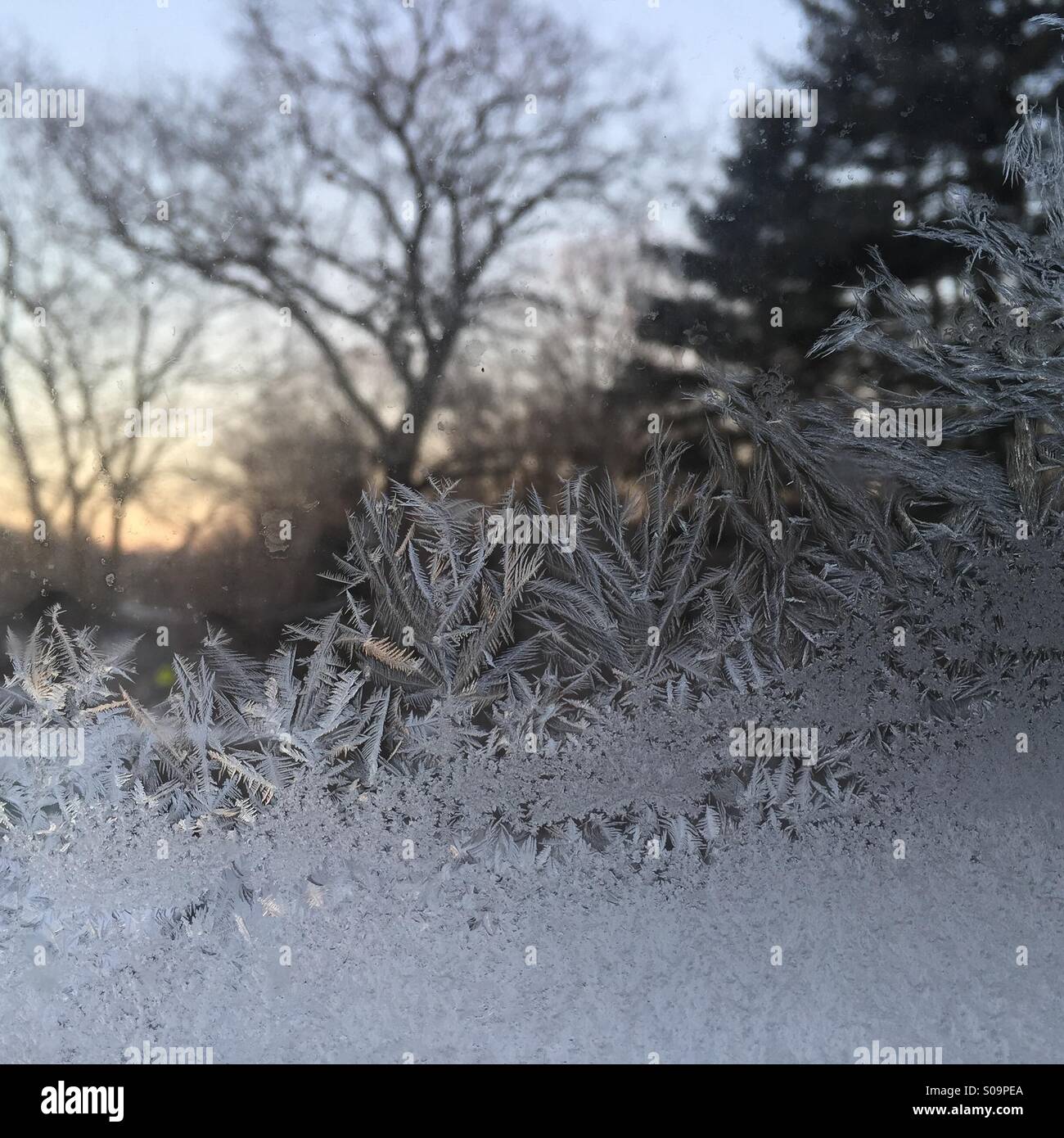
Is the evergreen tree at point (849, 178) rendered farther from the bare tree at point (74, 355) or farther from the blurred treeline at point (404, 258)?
the bare tree at point (74, 355)

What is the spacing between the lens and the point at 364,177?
8.38 ft

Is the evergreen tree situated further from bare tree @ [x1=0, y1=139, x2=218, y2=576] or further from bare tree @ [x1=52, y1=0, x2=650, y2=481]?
bare tree @ [x1=0, y1=139, x2=218, y2=576]

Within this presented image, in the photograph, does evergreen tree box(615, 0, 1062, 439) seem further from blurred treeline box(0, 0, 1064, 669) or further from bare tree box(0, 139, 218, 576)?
bare tree box(0, 139, 218, 576)

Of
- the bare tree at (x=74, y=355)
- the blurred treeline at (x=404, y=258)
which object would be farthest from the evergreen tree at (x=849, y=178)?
the bare tree at (x=74, y=355)

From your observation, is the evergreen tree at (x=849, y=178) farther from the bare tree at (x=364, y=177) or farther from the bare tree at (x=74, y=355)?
the bare tree at (x=74, y=355)

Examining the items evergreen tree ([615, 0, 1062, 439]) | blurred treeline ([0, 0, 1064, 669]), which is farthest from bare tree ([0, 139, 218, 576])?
evergreen tree ([615, 0, 1062, 439])

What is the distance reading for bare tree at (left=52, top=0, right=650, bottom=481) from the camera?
2549 millimetres

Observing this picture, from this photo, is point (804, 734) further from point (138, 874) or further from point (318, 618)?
point (138, 874)

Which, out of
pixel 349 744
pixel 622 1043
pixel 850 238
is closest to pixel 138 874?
pixel 349 744

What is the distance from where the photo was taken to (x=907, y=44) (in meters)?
2.58

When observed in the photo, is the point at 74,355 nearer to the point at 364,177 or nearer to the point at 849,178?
the point at 364,177

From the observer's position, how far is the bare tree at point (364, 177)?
2549 mm

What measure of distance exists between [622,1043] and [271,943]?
2.84 feet

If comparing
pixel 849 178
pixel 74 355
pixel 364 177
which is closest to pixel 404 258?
pixel 364 177
